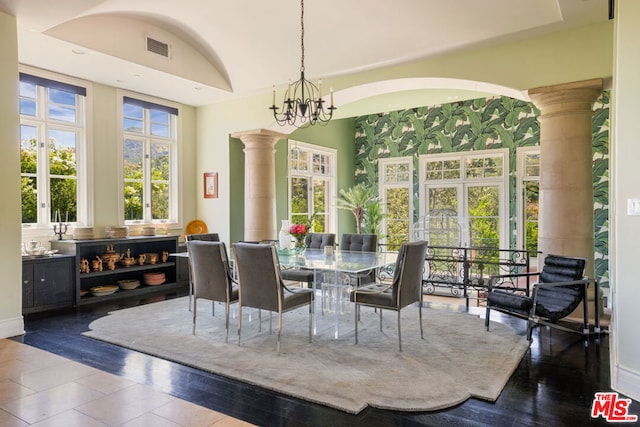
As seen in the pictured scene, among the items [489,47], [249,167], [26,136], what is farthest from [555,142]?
[26,136]

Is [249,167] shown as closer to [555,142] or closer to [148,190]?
[148,190]

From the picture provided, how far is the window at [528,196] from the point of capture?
8344 mm

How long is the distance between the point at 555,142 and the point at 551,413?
10.6 feet

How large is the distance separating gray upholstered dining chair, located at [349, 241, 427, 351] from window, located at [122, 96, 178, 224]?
445 cm

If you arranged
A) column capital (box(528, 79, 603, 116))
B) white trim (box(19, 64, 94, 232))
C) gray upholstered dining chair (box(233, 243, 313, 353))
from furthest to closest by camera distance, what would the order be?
white trim (box(19, 64, 94, 232)), column capital (box(528, 79, 603, 116)), gray upholstered dining chair (box(233, 243, 313, 353))

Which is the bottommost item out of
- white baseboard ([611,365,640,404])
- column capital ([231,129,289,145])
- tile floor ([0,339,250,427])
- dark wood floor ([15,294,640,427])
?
dark wood floor ([15,294,640,427])

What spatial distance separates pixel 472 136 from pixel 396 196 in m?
2.17

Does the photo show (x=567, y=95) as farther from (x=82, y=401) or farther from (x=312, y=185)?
(x=312, y=185)

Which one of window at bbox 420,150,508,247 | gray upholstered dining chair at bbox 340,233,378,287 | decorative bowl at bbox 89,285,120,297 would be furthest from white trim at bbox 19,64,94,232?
window at bbox 420,150,508,247

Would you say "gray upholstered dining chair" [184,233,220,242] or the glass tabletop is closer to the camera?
the glass tabletop

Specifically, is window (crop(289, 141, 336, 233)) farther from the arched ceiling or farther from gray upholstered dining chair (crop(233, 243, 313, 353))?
gray upholstered dining chair (crop(233, 243, 313, 353))

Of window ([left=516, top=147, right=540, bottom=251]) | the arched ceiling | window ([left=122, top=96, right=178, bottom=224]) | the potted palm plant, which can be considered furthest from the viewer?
the potted palm plant

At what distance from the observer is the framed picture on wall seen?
7445 mm

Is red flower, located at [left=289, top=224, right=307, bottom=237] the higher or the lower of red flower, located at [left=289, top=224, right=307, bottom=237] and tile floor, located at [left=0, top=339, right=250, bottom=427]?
the higher
